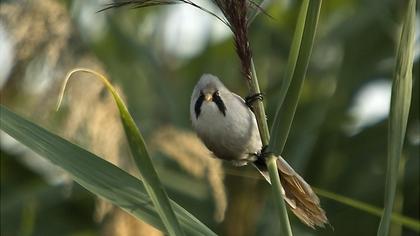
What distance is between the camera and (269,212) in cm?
299

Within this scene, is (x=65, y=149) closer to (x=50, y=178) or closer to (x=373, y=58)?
(x=50, y=178)

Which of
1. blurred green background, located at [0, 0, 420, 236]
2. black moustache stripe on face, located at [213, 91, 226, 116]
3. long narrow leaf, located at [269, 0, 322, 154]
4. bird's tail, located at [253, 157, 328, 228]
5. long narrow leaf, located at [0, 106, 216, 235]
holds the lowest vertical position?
blurred green background, located at [0, 0, 420, 236]

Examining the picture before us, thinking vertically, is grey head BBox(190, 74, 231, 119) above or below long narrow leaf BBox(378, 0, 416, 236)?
below

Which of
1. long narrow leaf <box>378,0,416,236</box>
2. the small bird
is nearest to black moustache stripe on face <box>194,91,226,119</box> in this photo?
the small bird

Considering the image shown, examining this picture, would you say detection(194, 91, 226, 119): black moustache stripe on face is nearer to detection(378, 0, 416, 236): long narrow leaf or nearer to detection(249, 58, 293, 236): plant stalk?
detection(249, 58, 293, 236): plant stalk

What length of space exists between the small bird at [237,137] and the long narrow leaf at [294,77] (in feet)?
0.61

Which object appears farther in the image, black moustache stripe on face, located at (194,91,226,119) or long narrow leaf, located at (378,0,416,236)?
black moustache stripe on face, located at (194,91,226,119)

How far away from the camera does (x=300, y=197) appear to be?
4.98ft

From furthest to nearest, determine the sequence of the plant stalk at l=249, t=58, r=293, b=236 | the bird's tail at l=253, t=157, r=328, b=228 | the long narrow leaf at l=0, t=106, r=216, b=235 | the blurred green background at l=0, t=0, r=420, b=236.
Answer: the blurred green background at l=0, t=0, r=420, b=236, the bird's tail at l=253, t=157, r=328, b=228, the long narrow leaf at l=0, t=106, r=216, b=235, the plant stalk at l=249, t=58, r=293, b=236

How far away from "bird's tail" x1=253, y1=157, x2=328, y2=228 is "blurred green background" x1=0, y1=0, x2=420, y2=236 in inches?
24.8

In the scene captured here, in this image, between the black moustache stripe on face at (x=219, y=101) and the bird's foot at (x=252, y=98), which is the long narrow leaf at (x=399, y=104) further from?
the black moustache stripe on face at (x=219, y=101)

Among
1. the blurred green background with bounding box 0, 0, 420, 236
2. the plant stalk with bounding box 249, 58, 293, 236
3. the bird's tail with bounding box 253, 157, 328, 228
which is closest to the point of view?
the plant stalk with bounding box 249, 58, 293, 236

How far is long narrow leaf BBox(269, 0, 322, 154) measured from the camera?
125 centimetres

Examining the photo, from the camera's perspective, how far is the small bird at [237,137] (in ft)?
4.81
